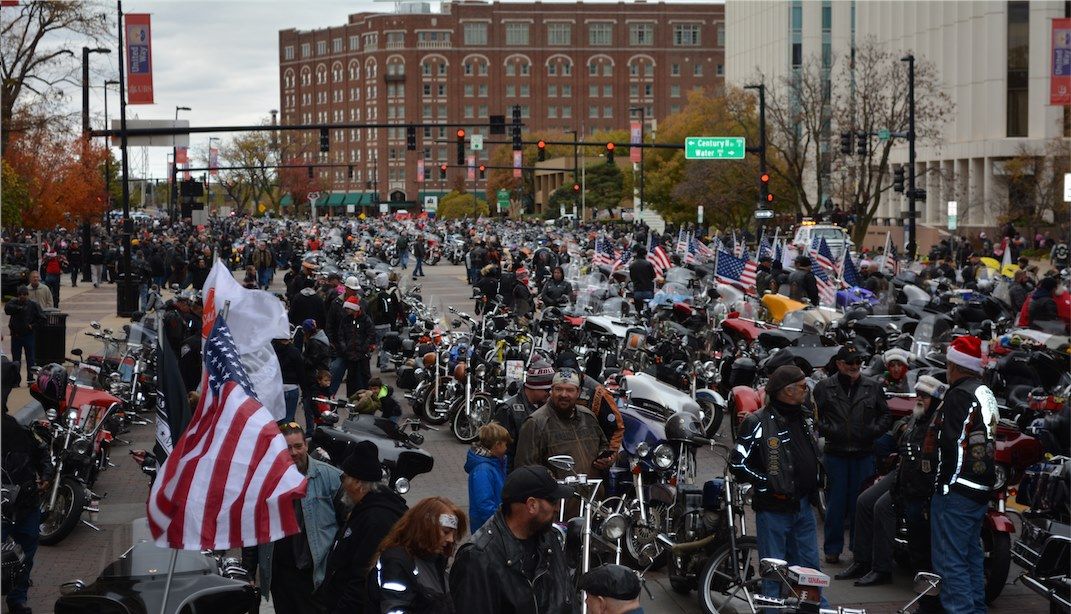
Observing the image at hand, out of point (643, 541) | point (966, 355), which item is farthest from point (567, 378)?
point (966, 355)

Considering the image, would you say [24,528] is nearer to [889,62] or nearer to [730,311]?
[730,311]

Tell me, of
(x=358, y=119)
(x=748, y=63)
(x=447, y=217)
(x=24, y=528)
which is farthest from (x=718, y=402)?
(x=358, y=119)

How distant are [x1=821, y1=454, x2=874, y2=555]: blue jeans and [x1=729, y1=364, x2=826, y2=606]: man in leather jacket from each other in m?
2.23

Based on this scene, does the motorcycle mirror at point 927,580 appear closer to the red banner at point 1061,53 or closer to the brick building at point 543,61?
the red banner at point 1061,53

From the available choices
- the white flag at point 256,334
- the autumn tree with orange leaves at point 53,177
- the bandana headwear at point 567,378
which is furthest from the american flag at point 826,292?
the autumn tree with orange leaves at point 53,177

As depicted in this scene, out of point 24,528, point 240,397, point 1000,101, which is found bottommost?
point 24,528

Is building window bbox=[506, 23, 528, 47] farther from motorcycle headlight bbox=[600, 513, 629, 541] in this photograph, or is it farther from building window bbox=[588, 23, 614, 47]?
motorcycle headlight bbox=[600, 513, 629, 541]

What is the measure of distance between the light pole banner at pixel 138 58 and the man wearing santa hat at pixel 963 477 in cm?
3081

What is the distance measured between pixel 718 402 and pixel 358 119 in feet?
518

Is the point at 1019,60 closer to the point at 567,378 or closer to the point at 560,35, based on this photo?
the point at 567,378

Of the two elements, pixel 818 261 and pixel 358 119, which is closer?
pixel 818 261

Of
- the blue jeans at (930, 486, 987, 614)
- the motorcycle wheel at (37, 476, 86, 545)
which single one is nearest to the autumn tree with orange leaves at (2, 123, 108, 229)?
the motorcycle wheel at (37, 476, 86, 545)

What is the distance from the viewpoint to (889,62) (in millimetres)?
79250

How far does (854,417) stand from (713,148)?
134 feet
